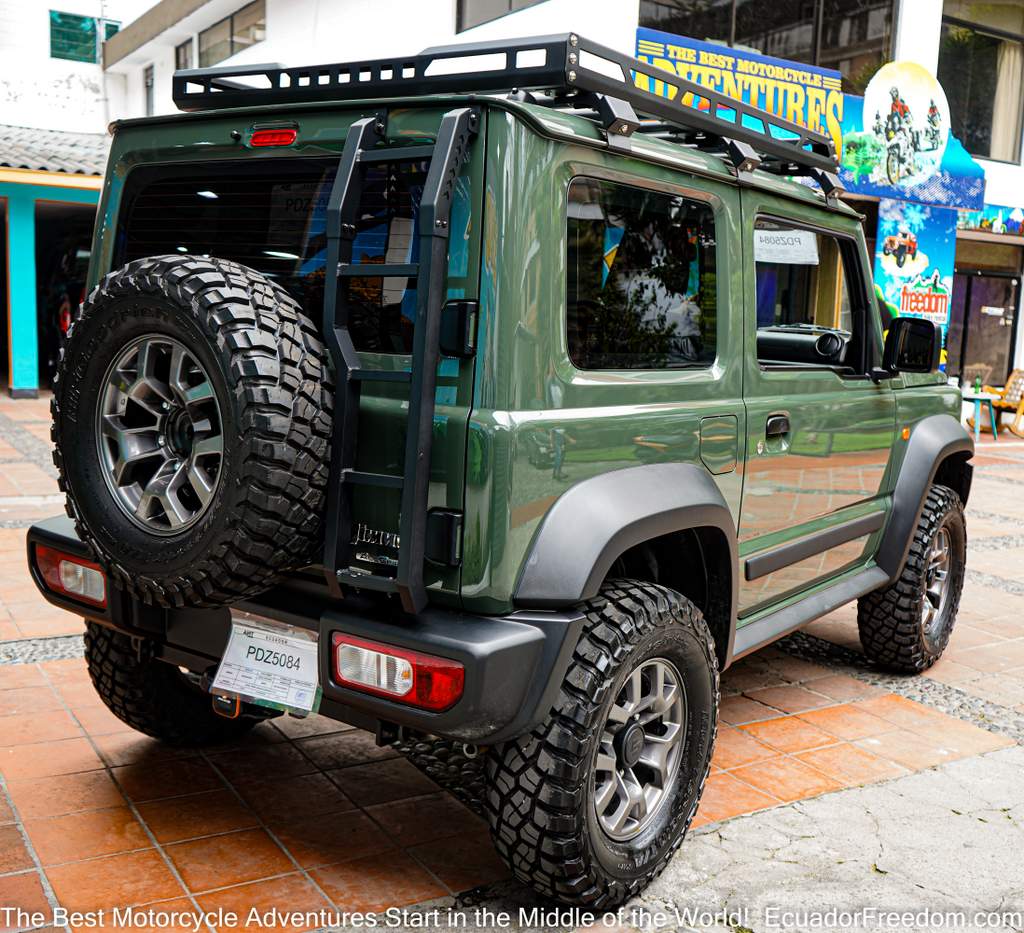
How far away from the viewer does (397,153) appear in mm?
2354

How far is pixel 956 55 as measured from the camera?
49.0ft

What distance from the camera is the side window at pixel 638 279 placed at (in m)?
2.61

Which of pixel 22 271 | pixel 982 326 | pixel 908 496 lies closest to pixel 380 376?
pixel 908 496

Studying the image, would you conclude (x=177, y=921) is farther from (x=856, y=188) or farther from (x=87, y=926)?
(x=856, y=188)

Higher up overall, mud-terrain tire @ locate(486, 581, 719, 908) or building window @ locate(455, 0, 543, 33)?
building window @ locate(455, 0, 543, 33)

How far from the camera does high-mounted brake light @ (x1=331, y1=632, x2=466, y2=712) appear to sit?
2275 mm

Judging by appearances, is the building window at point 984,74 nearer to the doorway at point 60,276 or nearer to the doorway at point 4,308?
the doorway at point 60,276

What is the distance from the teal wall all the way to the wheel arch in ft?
43.3

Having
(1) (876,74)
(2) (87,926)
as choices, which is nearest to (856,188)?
(1) (876,74)

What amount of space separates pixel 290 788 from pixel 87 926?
0.86m

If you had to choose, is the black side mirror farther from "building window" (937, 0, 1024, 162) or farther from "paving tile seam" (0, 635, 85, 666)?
"building window" (937, 0, 1024, 162)

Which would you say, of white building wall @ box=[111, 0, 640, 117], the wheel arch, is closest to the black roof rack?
the wheel arch

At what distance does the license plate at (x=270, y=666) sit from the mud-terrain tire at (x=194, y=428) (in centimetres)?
23

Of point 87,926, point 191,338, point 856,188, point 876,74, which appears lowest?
point 87,926
